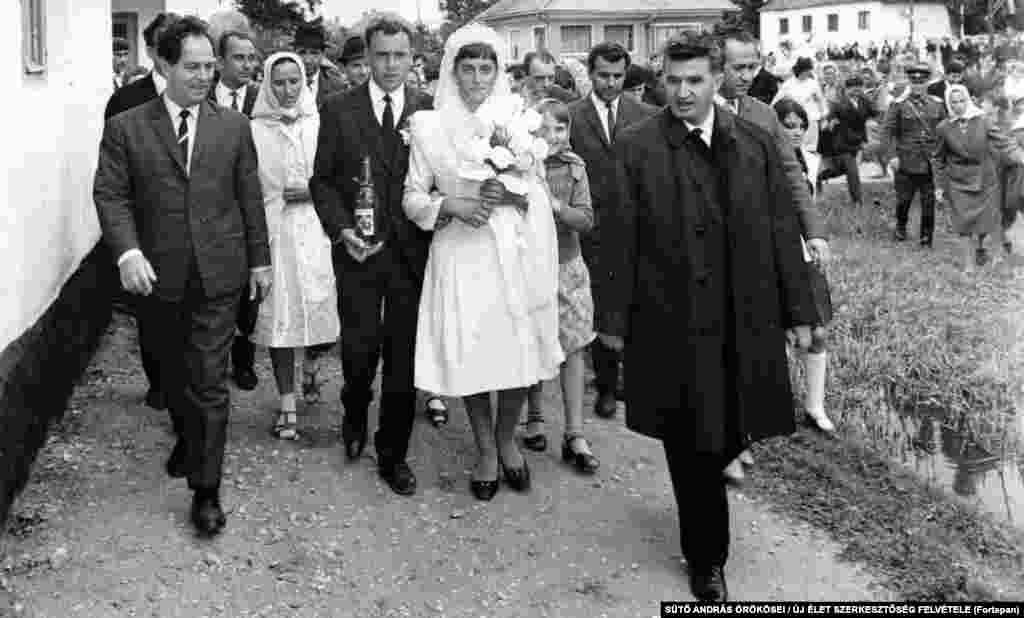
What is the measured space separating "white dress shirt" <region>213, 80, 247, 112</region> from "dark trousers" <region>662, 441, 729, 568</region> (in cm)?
352

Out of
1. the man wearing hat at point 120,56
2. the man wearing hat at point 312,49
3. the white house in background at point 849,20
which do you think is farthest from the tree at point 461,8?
the man wearing hat at point 312,49

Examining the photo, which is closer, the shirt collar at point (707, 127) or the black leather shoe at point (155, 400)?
the shirt collar at point (707, 127)

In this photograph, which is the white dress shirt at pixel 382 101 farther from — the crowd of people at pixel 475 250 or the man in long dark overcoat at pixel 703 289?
the man in long dark overcoat at pixel 703 289

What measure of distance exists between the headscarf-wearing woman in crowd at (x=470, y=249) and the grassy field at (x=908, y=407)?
1635 mm

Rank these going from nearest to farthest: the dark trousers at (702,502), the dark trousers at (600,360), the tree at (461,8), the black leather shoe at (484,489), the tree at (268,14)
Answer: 1. the dark trousers at (702,502)
2. the black leather shoe at (484,489)
3. the dark trousers at (600,360)
4. the tree at (268,14)
5. the tree at (461,8)

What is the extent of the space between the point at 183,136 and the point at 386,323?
129 cm

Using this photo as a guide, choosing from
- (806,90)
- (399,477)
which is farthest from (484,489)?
(806,90)

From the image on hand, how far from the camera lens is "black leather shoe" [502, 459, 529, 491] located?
5875mm

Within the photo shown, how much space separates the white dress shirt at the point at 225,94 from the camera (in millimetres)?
6945

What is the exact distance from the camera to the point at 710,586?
4.79 meters

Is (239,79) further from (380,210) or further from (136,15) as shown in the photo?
(136,15)

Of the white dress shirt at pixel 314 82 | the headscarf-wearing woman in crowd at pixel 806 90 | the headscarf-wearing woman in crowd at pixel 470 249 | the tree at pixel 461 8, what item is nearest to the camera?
the headscarf-wearing woman in crowd at pixel 470 249

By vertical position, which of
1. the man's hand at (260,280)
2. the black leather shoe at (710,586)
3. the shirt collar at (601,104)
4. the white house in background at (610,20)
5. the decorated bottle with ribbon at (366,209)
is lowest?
the black leather shoe at (710,586)

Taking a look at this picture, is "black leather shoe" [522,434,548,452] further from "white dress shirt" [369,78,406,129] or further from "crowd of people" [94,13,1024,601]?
"white dress shirt" [369,78,406,129]
